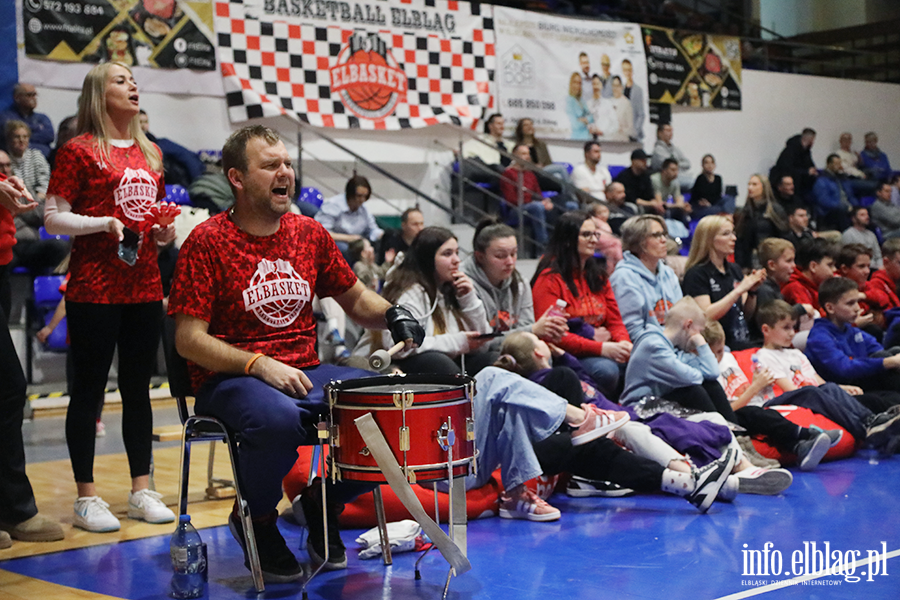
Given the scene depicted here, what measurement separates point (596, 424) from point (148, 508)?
1827mm

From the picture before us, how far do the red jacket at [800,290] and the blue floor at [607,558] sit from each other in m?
2.52

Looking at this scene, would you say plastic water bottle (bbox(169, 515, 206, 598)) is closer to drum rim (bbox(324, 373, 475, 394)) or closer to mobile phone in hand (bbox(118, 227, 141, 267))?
drum rim (bbox(324, 373, 475, 394))

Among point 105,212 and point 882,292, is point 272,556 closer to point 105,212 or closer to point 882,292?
point 105,212

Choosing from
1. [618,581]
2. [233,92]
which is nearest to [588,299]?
[618,581]

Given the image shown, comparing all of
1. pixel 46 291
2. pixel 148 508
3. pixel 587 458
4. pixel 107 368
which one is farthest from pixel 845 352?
pixel 46 291

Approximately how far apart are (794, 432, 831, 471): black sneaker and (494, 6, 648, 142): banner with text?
22.1ft

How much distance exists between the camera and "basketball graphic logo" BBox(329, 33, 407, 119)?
31.2 feet

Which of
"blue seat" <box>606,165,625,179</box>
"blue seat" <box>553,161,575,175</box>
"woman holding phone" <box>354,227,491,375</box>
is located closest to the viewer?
"woman holding phone" <box>354,227,491,375</box>

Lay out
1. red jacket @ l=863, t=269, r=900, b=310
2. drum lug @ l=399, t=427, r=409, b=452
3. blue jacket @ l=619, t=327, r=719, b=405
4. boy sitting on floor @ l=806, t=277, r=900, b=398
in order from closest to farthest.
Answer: drum lug @ l=399, t=427, r=409, b=452, blue jacket @ l=619, t=327, r=719, b=405, boy sitting on floor @ l=806, t=277, r=900, b=398, red jacket @ l=863, t=269, r=900, b=310

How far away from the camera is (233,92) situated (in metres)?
8.91

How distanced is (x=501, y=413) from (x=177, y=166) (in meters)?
5.36

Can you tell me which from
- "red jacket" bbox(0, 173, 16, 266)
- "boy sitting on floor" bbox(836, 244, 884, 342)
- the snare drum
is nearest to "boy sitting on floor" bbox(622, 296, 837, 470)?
the snare drum

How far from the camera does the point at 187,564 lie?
277 cm

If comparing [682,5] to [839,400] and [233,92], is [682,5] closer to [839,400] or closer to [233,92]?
[233,92]
